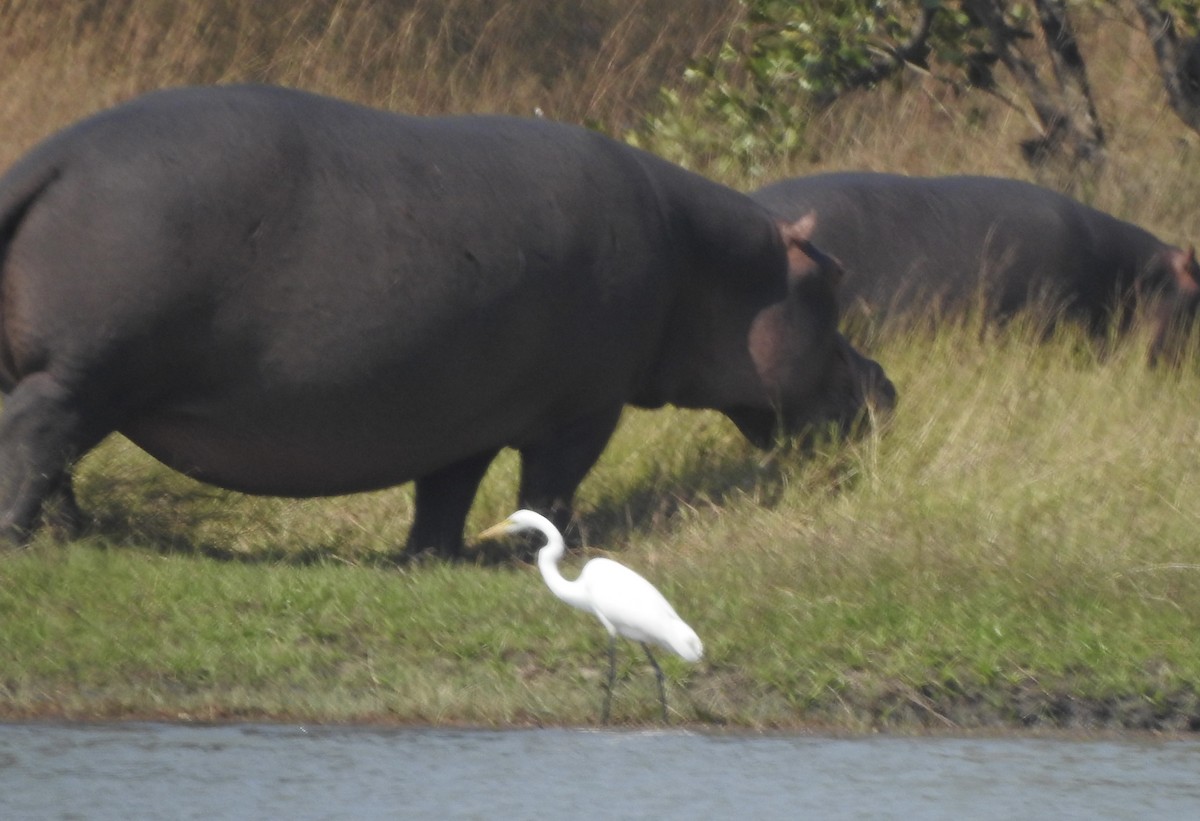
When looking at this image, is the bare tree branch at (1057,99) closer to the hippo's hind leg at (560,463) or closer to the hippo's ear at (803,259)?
the hippo's ear at (803,259)

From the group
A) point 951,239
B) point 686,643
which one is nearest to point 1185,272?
point 951,239

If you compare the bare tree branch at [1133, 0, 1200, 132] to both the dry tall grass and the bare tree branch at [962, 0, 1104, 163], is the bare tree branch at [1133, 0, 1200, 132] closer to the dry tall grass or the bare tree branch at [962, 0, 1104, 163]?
the bare tree branch at [962, 0, 1104, 163]

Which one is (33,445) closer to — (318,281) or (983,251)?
(318,281)

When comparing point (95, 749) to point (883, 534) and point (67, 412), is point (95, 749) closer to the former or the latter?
point (67, 412)

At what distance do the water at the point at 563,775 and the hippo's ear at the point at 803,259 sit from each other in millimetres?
3149

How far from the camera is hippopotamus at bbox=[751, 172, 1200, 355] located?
31.8 feet

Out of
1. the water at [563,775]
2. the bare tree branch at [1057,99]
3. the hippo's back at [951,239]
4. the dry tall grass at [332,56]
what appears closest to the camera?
the water at [563,775]

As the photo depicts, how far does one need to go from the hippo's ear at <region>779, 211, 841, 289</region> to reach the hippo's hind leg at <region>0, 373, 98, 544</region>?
2.81m

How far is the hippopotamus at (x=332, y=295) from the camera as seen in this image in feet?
20.9

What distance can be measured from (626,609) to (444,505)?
240 cm

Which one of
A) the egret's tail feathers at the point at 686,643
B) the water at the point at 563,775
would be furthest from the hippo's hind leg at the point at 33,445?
the egret's tail feathers at the point at 686,643

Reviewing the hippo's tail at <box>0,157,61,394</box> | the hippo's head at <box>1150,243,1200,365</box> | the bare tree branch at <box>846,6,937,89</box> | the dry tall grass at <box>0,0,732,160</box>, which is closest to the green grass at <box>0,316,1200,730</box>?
the hippo's tail at <box>0,157,61,394</box>

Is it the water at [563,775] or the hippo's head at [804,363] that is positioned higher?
the hippo's head at [804,363]

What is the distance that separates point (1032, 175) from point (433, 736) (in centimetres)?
801
